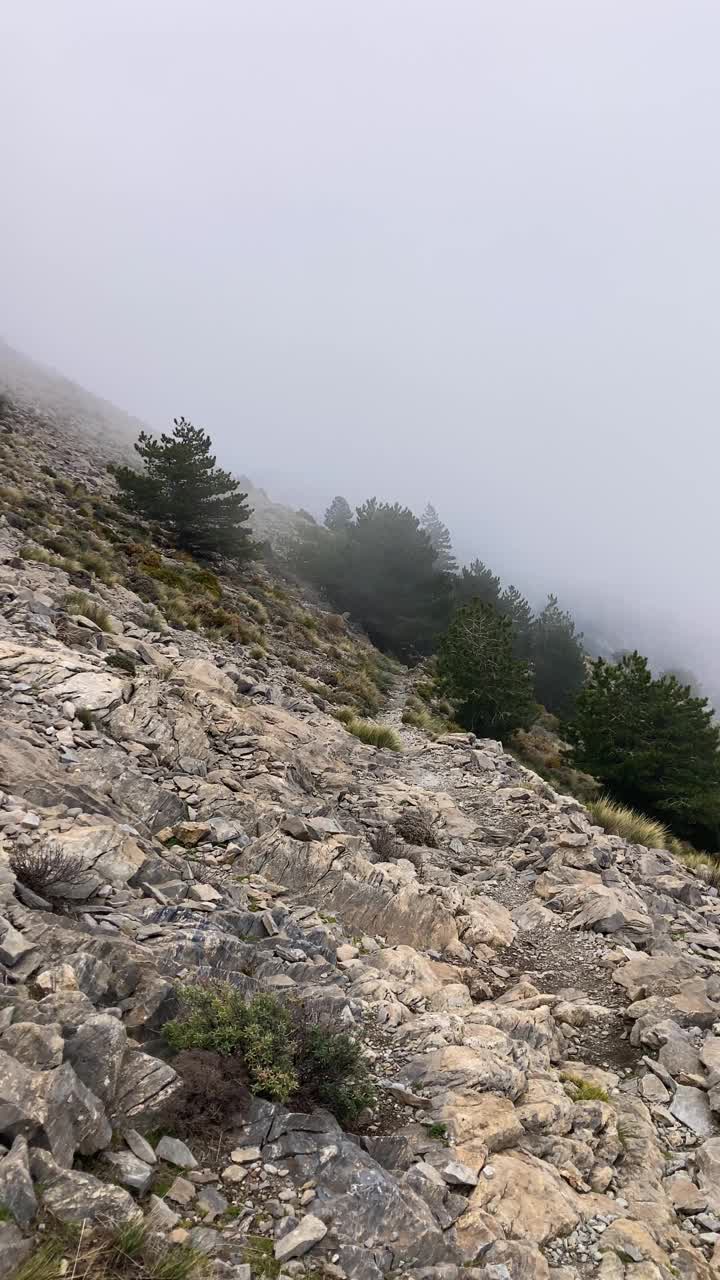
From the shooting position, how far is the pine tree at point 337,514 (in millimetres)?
80062

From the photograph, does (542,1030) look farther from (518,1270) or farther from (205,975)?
(205,975)

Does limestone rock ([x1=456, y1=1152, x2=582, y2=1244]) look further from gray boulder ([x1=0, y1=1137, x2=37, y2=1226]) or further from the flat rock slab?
gray boulder ([x1=0, y1=1137, x2=37, y2=1226])

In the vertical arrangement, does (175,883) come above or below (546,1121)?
below

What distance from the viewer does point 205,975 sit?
6320 mm

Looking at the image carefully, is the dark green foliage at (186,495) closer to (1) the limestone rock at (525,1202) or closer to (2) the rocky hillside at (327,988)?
(2) the rocky hillside at (327,988)

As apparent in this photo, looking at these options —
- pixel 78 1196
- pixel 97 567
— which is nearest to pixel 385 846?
pixel 78 1196

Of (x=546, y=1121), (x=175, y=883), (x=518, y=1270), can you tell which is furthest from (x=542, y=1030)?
(x=175, y=883)

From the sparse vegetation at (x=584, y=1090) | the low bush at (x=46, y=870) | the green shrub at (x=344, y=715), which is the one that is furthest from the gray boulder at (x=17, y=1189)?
the green shrub at (x=344, y=715)

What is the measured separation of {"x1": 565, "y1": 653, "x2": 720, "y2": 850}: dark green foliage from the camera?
24.5m

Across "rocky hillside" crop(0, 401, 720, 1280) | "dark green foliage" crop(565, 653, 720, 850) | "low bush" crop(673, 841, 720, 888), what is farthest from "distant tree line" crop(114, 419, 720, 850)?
"rocky hillside" crop(0, 401, 720, 1280)

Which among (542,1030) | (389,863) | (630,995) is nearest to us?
(542,1030)

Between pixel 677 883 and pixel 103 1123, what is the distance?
13413 millimetres

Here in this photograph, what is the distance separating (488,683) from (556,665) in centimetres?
2424

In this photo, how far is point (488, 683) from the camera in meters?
29.2
